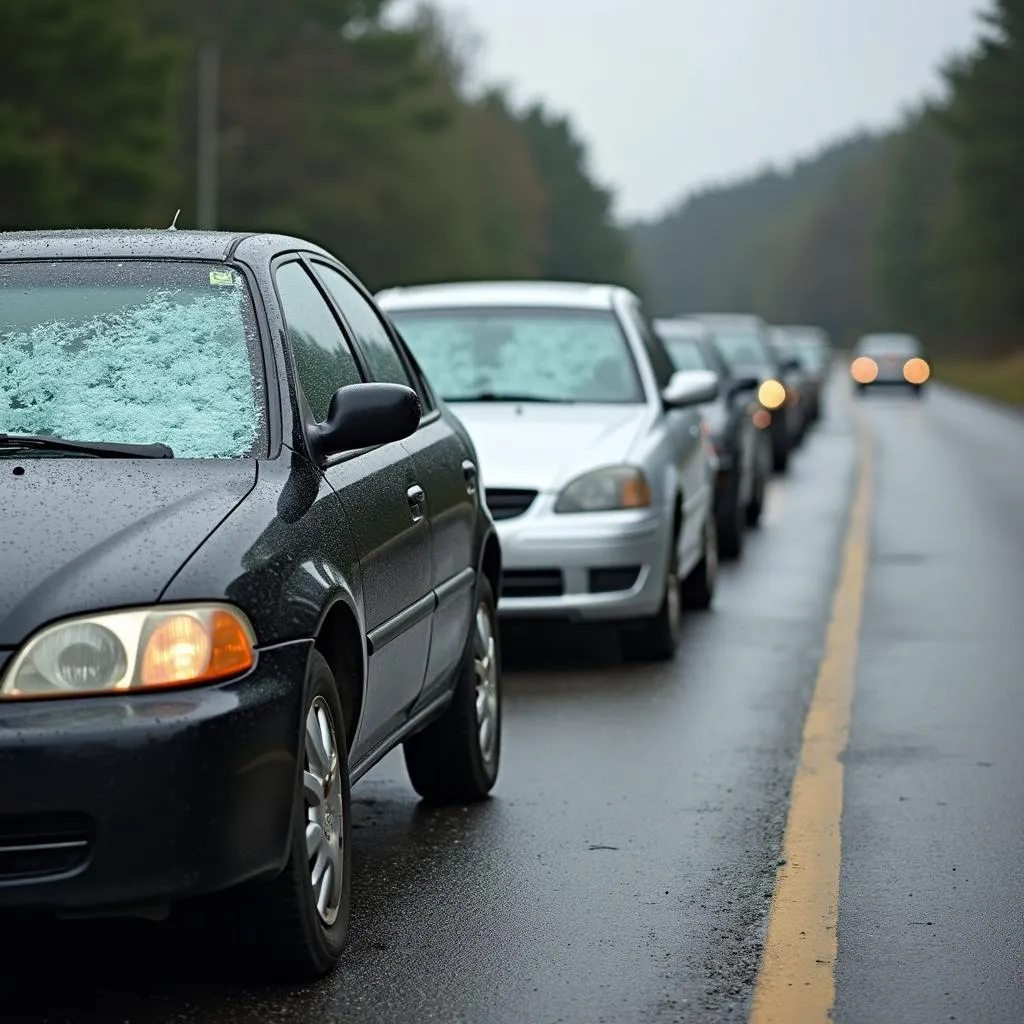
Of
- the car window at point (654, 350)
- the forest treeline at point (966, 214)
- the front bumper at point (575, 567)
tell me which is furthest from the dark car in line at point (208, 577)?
the forest treeline at point (966, 214)

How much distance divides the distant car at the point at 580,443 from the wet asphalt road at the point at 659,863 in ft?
1.26

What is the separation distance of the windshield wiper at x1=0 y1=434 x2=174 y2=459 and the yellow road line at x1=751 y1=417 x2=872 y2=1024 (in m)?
1.78

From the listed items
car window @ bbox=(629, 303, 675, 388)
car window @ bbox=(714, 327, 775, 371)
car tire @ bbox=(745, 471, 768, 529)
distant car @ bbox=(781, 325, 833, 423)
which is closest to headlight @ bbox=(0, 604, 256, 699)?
car window @ bbox=(629, 303, 675, 388)

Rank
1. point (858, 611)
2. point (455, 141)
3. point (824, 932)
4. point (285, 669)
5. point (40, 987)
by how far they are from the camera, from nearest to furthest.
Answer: point (285, 669) < point (40, 987) < point (824, 932) < point (858, 611) < point (455, 141)

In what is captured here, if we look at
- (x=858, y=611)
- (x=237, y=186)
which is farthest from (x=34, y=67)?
(x=858, y=611)

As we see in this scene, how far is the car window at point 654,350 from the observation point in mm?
11688

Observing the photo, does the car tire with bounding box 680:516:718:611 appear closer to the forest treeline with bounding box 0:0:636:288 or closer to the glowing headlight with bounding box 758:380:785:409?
the glowing headlight with bounding box 758:380:785:409

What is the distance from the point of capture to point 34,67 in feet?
160

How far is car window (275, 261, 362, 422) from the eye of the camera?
230 inches

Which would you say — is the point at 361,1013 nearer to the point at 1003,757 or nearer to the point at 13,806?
the point at 13,806

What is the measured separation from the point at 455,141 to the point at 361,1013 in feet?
318

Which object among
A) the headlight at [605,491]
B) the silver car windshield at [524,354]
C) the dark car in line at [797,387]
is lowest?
the dark car in line at [797,387]

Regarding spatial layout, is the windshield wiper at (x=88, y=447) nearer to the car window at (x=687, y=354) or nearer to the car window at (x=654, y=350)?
the car window at (x=654, y=350)

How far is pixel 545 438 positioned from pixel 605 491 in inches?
18.9
